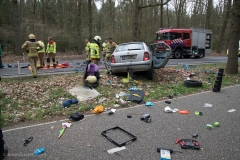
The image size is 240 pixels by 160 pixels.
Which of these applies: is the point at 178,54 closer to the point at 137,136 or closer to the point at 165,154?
the point at 137,136

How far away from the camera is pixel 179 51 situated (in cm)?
1984

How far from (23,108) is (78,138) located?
7.59 ft

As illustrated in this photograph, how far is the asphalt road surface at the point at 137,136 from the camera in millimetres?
2920

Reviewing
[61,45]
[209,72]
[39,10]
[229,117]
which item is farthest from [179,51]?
[39,10]

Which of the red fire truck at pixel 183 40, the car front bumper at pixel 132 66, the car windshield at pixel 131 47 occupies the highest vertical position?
the red fire truck at pixel 183 40

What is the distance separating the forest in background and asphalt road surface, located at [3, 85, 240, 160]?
15948 mm

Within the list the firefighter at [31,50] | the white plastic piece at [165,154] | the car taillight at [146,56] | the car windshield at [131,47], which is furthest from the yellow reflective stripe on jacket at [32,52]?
the white plastic piece at [165,154]

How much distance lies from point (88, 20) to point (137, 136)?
25.4 m

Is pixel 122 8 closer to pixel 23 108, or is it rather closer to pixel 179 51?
pixel 179 51

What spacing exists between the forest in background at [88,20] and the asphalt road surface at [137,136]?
1595 cm

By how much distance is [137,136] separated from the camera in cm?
352

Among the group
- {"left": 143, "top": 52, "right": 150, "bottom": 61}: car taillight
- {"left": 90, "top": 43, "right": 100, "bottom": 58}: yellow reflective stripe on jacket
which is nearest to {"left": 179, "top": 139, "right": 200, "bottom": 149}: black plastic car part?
{"left": 143, "top": 52, "right": 150, "bottom": 61}: car taillight

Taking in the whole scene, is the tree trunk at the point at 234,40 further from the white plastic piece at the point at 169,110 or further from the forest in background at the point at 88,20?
the forest in background at the point at 88,20

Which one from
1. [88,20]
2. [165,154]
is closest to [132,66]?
[165,154]
